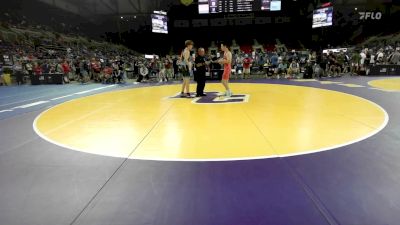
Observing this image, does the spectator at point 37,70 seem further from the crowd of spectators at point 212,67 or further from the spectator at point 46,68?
the spectator at point 46,68

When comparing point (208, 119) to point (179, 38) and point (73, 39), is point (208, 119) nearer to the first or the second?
point (73, 39)

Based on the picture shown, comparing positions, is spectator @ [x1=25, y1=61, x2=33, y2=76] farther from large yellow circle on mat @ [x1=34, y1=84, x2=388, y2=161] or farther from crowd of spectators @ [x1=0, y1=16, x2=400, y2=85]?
large yellow circle on mat @ [x1=34, y1=84, x2=388, y2=161]

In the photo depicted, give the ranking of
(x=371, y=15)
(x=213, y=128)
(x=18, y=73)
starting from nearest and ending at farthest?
(x=213, y=128) → (x=18, y=73) → (x=371, y=15)

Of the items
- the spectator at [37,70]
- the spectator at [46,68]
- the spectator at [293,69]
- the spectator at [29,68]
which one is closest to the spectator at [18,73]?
the spectator at [29,68]

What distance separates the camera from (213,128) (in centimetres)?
473

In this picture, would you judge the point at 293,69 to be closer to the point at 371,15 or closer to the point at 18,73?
the point at 18,73

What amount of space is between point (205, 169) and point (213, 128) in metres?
1.76

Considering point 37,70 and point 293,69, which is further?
point 37,70

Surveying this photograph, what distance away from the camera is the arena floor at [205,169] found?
7.21ft

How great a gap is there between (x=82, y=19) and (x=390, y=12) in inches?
1436

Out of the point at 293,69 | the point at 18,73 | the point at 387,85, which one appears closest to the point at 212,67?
the point at 293,69

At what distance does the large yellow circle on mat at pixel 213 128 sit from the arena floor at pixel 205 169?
0.03 meters

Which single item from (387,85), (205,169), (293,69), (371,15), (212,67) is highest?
(371,15)

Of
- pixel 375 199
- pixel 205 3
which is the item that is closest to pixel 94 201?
pixel 375 199
